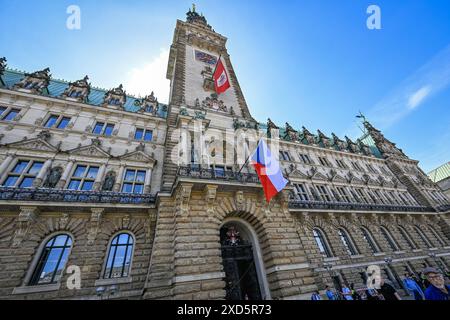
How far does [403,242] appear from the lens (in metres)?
20.3

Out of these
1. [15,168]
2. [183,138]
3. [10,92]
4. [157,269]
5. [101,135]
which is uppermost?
[10,92]

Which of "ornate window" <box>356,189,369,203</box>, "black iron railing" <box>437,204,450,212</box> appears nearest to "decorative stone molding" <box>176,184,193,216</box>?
"ornate window" <box>356,189,369,203</box>

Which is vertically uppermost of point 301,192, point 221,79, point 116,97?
point 221,79

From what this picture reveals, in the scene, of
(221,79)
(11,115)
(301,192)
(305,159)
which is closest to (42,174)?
(11,115)

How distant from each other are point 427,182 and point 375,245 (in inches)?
895

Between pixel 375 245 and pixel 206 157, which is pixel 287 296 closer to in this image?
pixel 206 157

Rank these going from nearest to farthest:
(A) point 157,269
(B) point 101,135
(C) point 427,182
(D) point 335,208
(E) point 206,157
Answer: (A) point 157,269
(E) point 206,157
(B) point 101,135
(D) point 335,208
(C) point 427,182

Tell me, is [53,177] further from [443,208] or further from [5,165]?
[443,208]

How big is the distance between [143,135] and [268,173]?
481 inches

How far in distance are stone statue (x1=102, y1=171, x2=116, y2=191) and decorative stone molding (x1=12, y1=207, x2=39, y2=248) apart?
3.62 meters

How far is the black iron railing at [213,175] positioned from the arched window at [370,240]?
1555 centimetres

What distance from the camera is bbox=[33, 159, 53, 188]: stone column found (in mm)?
11770

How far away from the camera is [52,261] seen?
33.3ft
